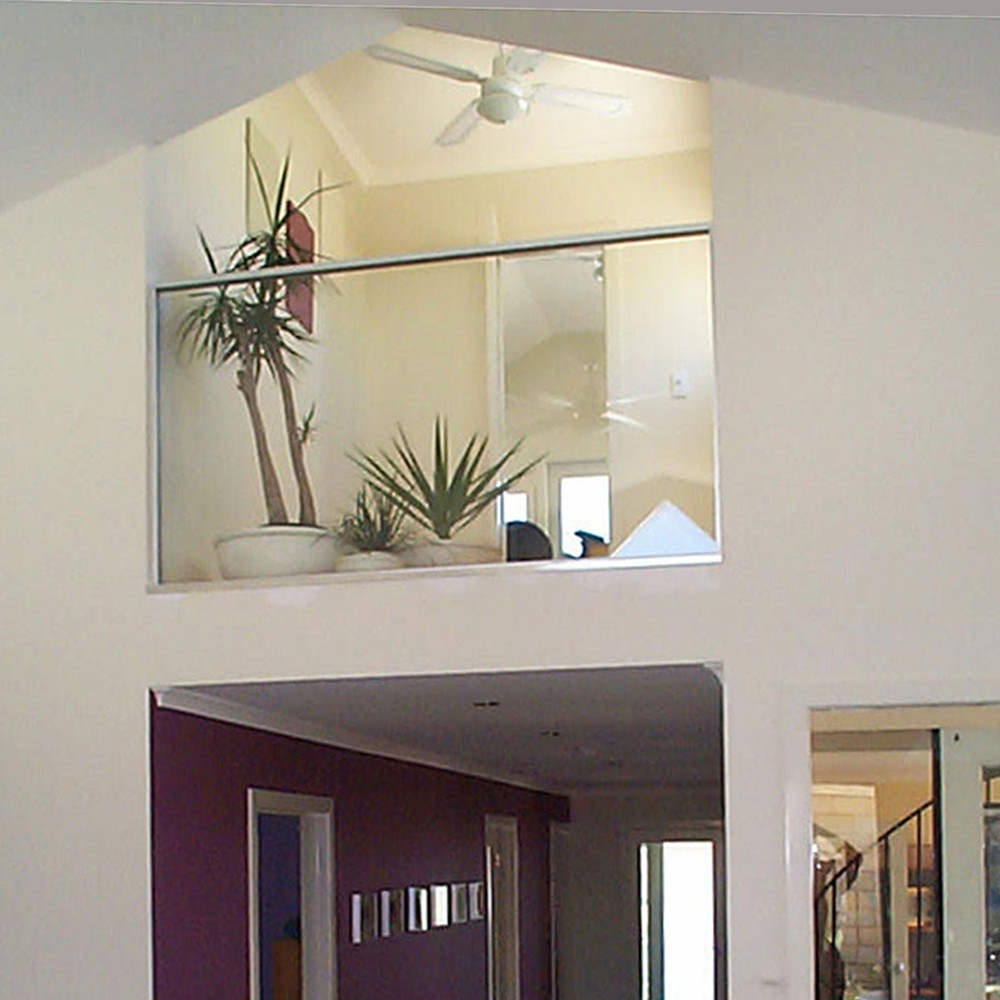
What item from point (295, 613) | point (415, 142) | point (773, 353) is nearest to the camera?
point (773, 353)

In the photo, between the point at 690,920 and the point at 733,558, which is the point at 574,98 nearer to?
the point at 733,558

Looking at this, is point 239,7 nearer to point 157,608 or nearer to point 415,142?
point 157,608

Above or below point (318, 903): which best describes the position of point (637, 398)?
above

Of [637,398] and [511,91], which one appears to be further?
[511,91]

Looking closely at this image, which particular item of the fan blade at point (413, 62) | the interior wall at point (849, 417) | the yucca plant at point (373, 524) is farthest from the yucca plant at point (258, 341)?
the interior wall at point (849, 417)

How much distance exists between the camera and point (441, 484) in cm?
495

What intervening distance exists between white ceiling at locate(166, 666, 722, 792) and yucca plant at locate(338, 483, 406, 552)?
1.39 ft

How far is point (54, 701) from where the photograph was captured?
16.7ft

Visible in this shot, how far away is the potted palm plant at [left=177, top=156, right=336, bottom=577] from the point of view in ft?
16.5

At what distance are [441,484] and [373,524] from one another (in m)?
0.25

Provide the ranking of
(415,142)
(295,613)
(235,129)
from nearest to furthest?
(295,613)
(235,129)
(415,142)

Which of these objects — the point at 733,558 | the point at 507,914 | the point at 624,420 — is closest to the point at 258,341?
the point at 624,420

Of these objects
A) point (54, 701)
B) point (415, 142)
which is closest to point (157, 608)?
point (54, 701)

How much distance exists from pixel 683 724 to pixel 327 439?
103 inches
